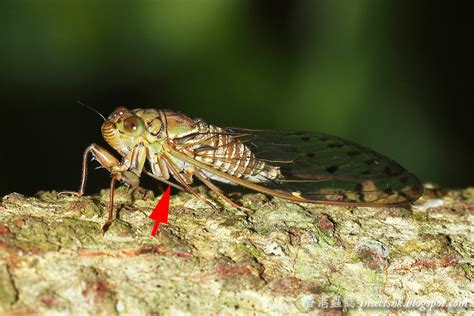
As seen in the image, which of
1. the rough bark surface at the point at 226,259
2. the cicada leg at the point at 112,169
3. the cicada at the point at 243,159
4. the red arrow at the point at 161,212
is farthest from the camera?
the cicada at the point at 243,159

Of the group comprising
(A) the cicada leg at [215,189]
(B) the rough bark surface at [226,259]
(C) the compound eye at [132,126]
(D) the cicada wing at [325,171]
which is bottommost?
(B) the rough bark surface at [226,259]

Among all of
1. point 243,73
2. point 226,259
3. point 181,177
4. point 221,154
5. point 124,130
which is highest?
point 243,73

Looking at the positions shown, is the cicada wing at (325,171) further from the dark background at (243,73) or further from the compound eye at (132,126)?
the dark background at (243,73)

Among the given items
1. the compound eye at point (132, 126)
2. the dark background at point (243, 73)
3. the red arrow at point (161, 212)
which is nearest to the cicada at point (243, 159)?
the compound eye at point (132, 126)

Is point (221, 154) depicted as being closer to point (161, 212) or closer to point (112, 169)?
point (112, 169)

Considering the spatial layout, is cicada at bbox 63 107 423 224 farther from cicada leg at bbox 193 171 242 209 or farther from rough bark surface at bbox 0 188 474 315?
rough bark surface at bbox 0 188 474 315

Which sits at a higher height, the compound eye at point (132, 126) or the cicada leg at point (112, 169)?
the compound eye at point (132, 126)

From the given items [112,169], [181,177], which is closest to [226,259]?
[181,177]
